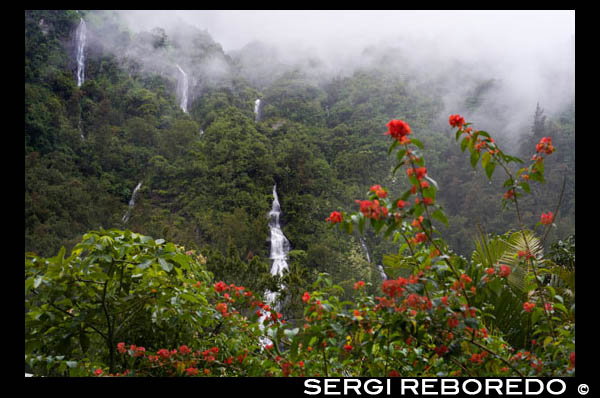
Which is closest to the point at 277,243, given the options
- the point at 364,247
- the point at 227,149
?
the point at 364,247

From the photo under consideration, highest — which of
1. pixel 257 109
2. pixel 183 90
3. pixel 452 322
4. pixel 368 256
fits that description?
pixel 183 90

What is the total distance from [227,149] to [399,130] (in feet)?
14.1

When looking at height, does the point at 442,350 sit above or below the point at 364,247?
below

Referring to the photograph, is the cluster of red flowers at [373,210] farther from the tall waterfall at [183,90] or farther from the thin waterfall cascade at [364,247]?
the tall waterfall at [183,90]

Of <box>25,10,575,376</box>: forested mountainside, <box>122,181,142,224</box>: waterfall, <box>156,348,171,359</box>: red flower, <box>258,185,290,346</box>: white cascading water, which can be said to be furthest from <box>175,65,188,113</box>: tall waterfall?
<box>156,348,171,359</box>: red flower

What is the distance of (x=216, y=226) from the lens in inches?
176

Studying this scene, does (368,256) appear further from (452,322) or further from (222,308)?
(452,322)

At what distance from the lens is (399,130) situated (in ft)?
2.73

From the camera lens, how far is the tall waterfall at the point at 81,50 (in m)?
5.43

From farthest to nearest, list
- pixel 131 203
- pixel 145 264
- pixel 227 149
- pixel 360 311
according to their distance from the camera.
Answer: pixel 227 149
pixel 131 203
pixel 145 264
pixel 360 311

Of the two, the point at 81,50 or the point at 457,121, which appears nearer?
the point at 457,121

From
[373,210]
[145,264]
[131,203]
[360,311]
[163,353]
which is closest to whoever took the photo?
[373,210]

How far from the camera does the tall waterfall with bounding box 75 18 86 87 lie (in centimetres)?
543

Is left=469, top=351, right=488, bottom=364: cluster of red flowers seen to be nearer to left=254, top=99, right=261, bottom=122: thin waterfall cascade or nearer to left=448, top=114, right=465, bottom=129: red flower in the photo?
left=448, top=114, right=465, bottom=129: red flower
